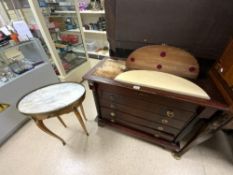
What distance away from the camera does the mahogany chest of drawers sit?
0.86m

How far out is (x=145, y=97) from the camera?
101 centimetres

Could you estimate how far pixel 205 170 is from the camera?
46.9 inches

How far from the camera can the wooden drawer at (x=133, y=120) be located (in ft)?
3.81

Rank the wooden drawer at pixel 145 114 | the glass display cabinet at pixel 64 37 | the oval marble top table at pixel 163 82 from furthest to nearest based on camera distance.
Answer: the glass display cabinet at pixel 64 37 → the wooden drawer at pixel 145 114 → the oval marble top table at pixel 163 82

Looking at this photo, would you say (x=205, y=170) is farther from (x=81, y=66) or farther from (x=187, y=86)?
(x=81, y=66)

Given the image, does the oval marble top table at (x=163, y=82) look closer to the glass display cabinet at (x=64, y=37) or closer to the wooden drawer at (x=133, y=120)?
the wooden drawer at (x=133, y=120)

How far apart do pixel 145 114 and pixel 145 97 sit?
217mm

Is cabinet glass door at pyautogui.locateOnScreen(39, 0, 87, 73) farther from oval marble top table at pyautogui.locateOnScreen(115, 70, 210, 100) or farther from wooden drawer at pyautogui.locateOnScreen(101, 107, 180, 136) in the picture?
oval marble top table at pyautogui.locateOnScreen(115, 70, 210, 100)

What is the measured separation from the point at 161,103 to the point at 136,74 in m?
0.30

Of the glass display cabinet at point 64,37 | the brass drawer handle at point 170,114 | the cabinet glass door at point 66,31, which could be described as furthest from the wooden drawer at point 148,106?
the cabinet glass door at point 66,31

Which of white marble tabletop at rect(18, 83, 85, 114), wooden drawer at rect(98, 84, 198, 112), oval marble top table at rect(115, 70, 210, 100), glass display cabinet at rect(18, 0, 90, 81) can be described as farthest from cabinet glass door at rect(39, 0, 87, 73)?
oval marble top table at rect(115, 70, 210, 100)

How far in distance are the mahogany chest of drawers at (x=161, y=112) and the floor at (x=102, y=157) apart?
15 centimetres

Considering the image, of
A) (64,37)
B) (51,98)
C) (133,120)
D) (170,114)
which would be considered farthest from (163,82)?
(64,37)

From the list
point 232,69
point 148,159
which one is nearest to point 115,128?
point 148,159
